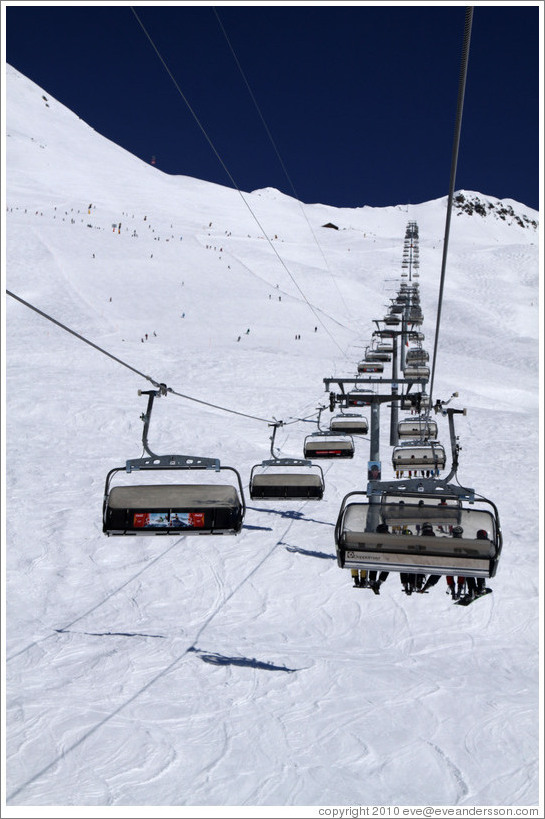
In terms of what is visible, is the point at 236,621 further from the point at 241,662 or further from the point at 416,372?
the point at 416,372

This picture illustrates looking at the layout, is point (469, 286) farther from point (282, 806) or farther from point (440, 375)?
point (282, 806)

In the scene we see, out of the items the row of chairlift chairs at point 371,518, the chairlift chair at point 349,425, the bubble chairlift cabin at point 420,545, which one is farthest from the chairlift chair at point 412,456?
the bubble chairlift cabin at point 420,545

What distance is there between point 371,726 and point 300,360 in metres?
31.1

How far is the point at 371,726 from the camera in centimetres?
1227

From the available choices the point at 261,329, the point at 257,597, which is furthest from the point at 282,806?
the point at 261,329

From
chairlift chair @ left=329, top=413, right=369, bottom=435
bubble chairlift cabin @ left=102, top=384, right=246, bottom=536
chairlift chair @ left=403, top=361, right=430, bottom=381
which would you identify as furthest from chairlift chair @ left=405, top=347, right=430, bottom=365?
bubble chairlift cabin @ left=102, top=384, right=246, bottom=536

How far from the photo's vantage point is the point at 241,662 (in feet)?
45.7

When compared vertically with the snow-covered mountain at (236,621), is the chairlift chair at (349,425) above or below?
above

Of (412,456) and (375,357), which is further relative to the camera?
(375,357)

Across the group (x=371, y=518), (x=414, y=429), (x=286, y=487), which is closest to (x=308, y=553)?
(x=414, y=429)

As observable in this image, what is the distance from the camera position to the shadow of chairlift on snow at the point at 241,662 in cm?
1375

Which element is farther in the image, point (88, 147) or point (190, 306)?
point (88, 147)

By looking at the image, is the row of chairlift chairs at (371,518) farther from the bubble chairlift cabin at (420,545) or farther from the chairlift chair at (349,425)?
the chairlift chair at (349,425)

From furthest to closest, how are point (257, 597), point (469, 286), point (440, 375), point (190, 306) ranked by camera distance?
point (469, 286) < point (190, 306) < point (440, 375) < point (257, 597)
